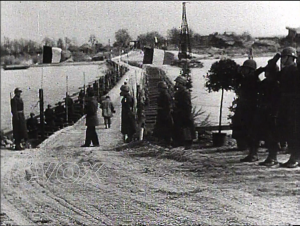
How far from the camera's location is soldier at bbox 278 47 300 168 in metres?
1.12

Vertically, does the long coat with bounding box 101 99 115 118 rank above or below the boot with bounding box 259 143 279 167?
above

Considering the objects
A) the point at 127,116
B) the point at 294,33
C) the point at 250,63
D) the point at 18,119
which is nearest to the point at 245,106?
the point at 250,63

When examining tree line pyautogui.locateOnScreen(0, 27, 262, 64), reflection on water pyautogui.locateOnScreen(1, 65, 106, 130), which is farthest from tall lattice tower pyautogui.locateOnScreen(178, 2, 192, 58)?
reflection on water pyautogui.locateOnScreen(1, 65, 106, 130)

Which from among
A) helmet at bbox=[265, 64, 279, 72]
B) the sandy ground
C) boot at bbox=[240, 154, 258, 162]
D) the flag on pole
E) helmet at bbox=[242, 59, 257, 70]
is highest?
the flag on pole

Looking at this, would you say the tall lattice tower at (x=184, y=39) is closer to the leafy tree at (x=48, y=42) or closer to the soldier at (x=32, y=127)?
the leafy tree at (x=48, y=42)

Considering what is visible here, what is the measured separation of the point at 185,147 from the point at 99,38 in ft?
1.18

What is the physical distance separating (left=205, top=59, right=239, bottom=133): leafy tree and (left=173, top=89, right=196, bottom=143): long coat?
0.21ft

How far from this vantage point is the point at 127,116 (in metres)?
1.22

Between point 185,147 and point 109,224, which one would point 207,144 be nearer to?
point 185,147

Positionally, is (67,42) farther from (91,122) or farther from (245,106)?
(245,106)

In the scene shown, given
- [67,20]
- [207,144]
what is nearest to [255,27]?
[207,144]

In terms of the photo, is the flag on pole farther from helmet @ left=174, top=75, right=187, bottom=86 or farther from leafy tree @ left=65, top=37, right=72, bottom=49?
leafy tree @ left=65, top=37, right=72, bottom=49

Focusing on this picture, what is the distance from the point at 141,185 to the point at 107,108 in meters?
0.22

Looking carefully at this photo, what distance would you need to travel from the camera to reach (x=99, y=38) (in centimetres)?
119
